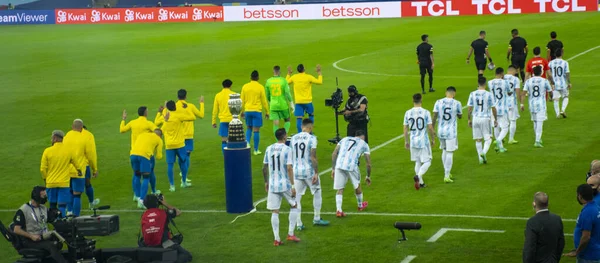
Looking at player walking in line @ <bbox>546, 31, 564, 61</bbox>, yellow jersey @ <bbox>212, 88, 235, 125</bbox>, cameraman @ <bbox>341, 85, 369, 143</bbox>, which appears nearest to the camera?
cameraman @ <bbox>341, 85, 369, 143</bbox>

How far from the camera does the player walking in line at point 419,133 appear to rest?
74.5 ft

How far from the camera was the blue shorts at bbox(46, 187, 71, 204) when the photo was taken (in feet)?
68.9

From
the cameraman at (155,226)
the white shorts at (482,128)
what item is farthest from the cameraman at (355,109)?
the cameraman at (155,226)

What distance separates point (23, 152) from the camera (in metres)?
30.6

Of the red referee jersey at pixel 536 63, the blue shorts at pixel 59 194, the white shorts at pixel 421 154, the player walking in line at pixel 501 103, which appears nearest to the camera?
the blue shorts at pixel 59 194

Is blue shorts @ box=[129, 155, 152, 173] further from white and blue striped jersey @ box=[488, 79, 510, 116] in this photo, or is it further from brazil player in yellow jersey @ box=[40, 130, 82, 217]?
white and blue striped jersey @ box=[488, 79, 510, 116]

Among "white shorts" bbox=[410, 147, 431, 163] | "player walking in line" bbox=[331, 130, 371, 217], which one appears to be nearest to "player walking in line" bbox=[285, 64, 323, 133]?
"white shorts" bbox=[410, 147, 431, 163]

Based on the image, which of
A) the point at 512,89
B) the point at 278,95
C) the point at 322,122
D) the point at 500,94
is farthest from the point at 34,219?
the point at 322,122

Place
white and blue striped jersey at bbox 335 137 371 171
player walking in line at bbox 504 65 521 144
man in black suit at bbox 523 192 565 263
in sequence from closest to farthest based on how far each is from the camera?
man in black suit at bbox 523 192 565 263, white and blue striped jersey at bbox 335 137 371 171, player walking in line at bbox 504 65 521 144

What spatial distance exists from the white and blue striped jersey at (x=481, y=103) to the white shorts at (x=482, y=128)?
0.11 meters

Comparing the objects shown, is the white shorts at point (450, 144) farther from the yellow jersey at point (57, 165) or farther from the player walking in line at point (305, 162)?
the yellow jersey at point (57, 165)

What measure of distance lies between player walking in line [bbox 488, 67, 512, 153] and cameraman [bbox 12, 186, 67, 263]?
44.2 ft

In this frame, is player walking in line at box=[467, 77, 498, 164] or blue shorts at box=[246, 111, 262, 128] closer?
player walking in line at box=[467, 77, 498, 164]

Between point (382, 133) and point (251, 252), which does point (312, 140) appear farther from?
point (382, 133)
